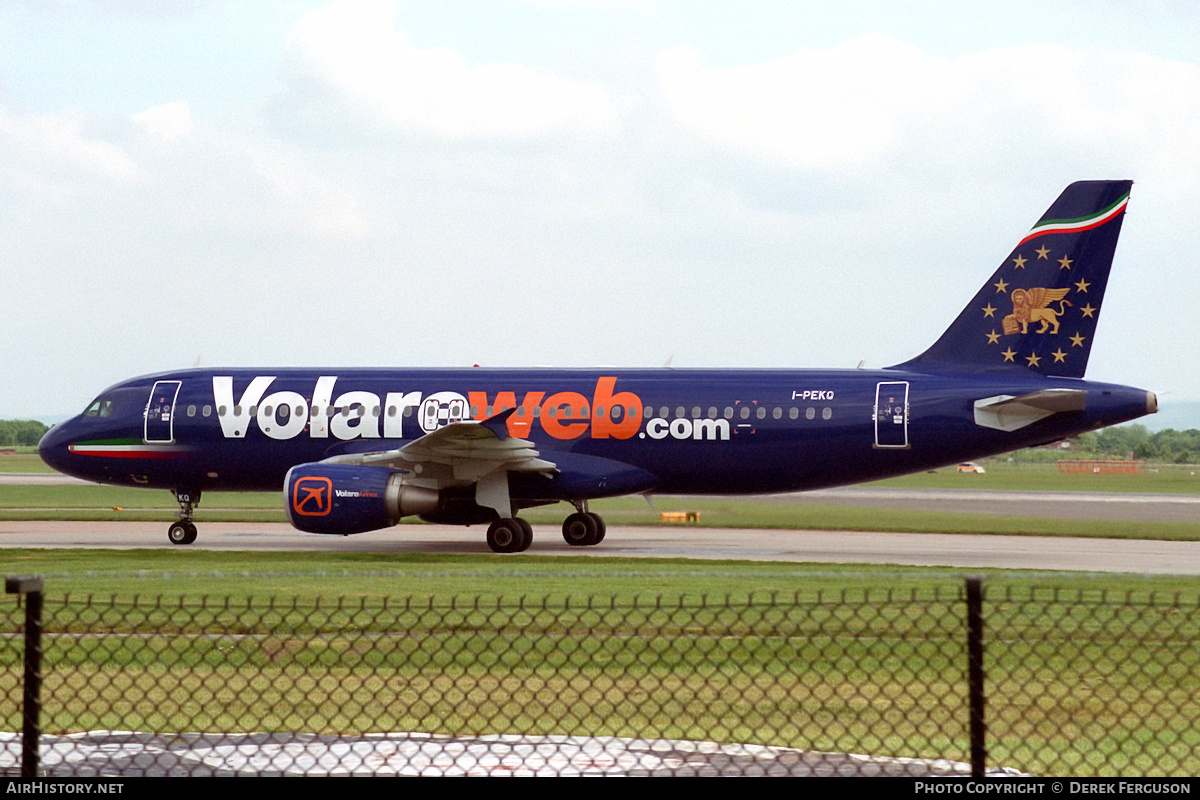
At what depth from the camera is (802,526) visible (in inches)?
1286

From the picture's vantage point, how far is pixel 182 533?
95.1 feet

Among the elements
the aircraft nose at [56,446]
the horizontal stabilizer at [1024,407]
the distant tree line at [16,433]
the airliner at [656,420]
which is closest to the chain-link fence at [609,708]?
the horizontal stabilizer at [1024,407]

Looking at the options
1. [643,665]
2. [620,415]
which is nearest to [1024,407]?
[620,415]

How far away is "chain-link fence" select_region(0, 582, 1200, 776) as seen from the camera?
748 centimetres

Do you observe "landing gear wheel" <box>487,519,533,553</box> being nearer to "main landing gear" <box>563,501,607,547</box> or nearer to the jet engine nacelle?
the jet engine nacelle

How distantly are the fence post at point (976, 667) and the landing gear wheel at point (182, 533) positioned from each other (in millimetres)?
24821

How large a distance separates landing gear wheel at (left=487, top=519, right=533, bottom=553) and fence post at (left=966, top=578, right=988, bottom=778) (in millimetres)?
21066

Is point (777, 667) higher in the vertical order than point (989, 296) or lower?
lower

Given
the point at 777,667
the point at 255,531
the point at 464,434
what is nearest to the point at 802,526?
the point at 464,434

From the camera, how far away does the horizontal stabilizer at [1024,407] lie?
1008 inches

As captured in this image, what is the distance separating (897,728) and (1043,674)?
288 cm

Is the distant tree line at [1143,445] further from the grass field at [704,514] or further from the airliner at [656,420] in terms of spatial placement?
the airliner at [656,420]

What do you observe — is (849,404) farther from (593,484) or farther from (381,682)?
(381,682)

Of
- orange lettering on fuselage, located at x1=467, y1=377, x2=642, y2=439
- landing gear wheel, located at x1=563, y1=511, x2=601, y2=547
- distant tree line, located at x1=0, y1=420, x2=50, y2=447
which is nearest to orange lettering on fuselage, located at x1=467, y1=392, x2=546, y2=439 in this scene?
orange lettering on fuselage, located at x1=467, y1=377, x2=642, y2=439
